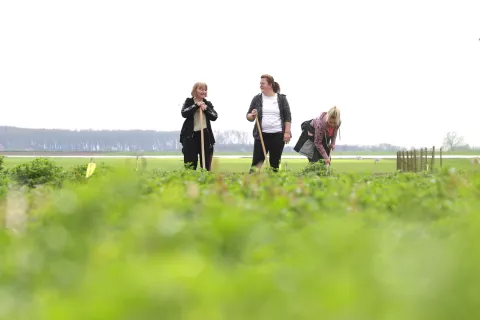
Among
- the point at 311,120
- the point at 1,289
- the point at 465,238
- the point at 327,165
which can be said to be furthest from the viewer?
the point at 311,120

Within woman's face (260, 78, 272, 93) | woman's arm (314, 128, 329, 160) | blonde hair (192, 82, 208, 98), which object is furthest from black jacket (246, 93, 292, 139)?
blonde hair (192, 82, 208, 98)

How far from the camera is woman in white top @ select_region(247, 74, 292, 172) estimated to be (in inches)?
516

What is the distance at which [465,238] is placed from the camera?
1.68 meters

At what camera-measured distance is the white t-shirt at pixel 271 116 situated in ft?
42.9

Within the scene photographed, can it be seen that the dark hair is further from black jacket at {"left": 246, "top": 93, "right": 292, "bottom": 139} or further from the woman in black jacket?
the woman in black jacket

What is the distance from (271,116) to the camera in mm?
13102

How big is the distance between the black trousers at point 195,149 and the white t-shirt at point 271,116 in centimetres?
159

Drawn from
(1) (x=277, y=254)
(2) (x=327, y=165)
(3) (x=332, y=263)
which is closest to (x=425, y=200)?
(1) (x=277, y=254)

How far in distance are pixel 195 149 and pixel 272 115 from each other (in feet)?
6.49

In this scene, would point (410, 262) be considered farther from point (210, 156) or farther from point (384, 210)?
point (210, 156)

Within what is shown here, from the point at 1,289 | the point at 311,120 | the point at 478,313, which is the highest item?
the point at 311,120

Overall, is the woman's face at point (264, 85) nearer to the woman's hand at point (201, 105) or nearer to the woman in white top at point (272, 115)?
the woman in white top at point (272, 115)

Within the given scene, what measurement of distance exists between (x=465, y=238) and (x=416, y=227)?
1.47m

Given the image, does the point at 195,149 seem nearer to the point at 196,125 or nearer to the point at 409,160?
the point at 196,125
